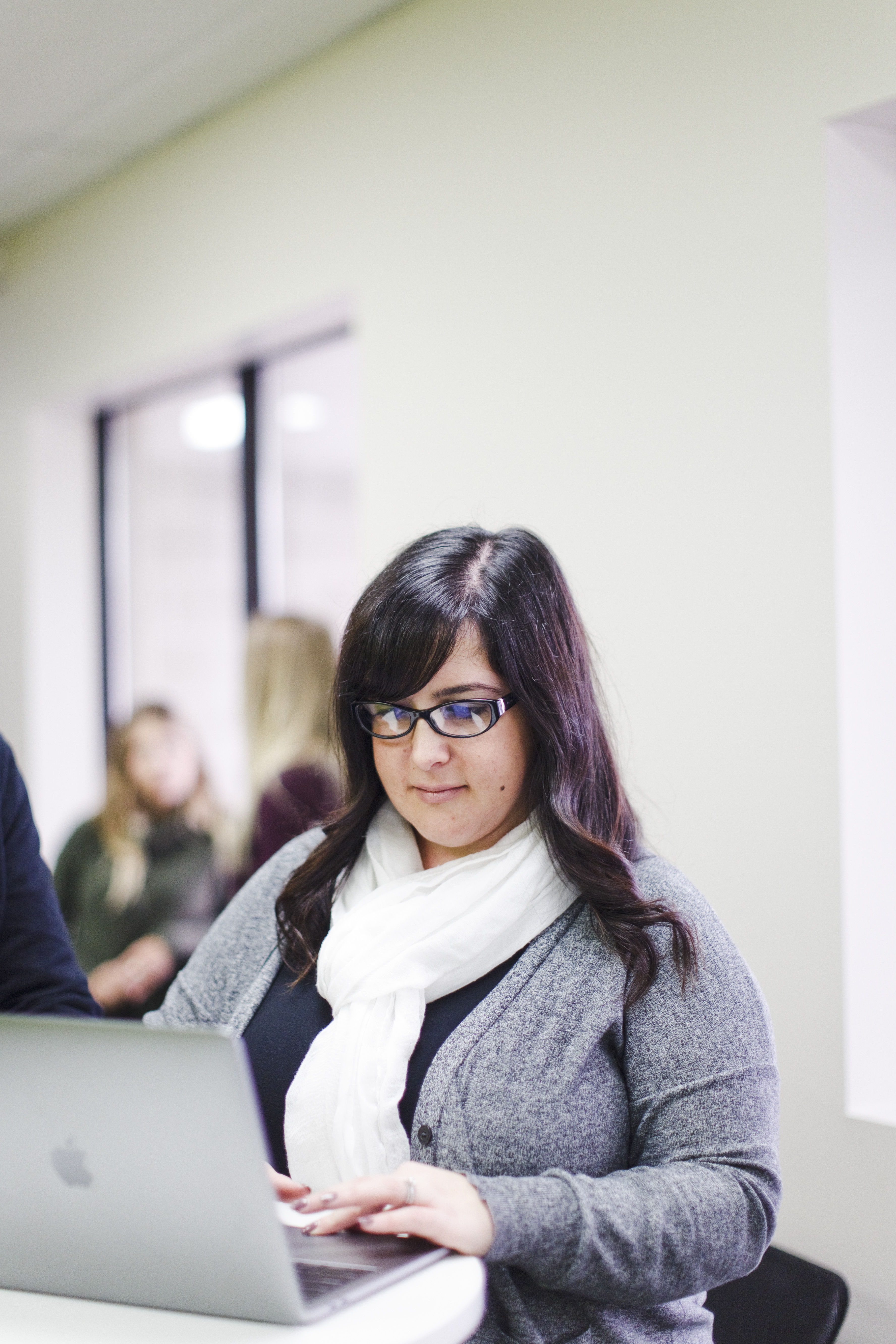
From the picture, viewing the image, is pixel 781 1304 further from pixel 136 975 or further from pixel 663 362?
pixel 136 975

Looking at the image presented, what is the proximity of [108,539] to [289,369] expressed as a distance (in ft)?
3.71

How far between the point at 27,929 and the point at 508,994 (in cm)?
65

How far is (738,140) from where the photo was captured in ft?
7.06

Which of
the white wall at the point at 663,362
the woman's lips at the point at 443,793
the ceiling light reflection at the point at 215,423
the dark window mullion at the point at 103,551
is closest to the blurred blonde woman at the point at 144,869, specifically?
the white wall at the point at 663,362

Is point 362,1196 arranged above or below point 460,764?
below

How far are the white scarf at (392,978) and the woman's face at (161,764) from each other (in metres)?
2.04

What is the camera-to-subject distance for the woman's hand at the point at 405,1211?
38.1 inches

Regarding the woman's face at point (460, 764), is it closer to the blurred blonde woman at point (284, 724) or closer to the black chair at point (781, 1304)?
the black chair at point (781, 1304)

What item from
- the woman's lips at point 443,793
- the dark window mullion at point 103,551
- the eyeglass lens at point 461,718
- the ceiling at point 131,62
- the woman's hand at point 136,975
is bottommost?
the woman's hand at point 136,975

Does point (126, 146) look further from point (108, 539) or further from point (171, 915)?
point (171, 915)

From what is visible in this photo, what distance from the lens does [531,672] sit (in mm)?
1318

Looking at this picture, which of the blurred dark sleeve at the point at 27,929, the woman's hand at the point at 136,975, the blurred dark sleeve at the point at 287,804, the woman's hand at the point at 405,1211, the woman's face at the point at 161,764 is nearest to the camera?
the woman's hand at the point at 405,1211

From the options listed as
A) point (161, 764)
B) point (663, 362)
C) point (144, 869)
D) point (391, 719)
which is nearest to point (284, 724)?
point (161, 764)

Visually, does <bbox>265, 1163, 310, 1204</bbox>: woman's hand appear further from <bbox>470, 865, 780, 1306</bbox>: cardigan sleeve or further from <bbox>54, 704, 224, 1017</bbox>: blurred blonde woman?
<bbox>54, 704, 224, 1017</bbox>: blurred blonde woman
